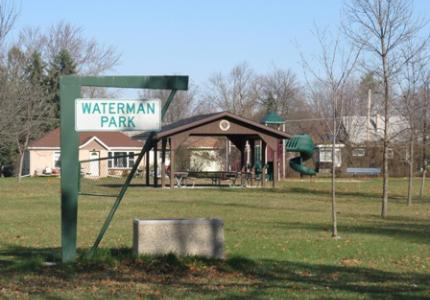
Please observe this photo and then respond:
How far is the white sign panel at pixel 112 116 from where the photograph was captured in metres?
11.3

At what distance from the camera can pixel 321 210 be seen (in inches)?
1032

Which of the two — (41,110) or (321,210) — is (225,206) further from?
(41,110)

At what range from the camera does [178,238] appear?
11.4 m

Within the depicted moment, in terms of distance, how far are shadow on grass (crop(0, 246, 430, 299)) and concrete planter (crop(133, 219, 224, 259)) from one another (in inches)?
9.4

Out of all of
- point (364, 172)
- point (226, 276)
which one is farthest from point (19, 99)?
point (226, 276)

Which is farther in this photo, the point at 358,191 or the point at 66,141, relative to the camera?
the point at 358,191

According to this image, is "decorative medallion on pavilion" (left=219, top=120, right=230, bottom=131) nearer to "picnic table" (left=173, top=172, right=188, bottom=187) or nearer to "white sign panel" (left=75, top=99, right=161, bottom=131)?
"picnic table" (left=173, top=172, right=188, bottom=187)

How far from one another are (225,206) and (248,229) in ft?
29.7

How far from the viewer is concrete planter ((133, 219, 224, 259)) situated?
37.3 feet

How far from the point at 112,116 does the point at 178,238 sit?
1.95 metres

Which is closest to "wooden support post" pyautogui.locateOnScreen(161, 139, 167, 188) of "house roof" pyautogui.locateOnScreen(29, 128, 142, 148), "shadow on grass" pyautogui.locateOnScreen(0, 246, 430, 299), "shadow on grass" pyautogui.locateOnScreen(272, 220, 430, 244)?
"shadow on grass" pyautogui.locateOnScreen(272, 220, 430, 244)

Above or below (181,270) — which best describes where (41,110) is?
above

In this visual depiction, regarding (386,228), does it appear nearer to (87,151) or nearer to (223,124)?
(223,124)

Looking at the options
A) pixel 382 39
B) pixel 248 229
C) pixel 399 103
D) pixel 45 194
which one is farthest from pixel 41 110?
pixel 248 229
